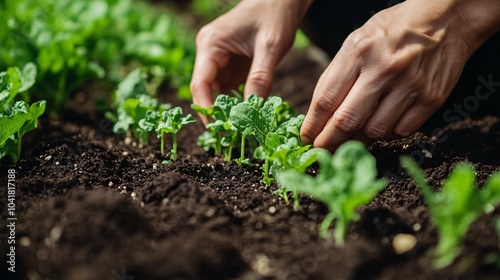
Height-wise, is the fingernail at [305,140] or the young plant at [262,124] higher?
the young plant at [262,124]

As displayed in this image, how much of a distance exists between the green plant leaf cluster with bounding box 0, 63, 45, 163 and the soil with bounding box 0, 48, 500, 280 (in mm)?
87

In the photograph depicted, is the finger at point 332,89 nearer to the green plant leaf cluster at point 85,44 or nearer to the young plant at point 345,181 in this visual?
the young plant at point 345,181

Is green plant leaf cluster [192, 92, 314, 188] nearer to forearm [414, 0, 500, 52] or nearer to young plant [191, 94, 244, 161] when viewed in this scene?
young plant [191, 94, 244, 161]

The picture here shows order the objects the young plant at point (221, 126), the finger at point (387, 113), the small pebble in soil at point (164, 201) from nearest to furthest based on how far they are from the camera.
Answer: the small pebble in soil at point (164, 201)
the finger at point (387, 113)
the young plant at point (221, 126)

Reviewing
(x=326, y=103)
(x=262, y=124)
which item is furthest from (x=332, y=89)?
(x=262, y=124)

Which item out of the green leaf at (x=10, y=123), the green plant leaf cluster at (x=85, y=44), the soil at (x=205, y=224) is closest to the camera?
the soil at (x=205, y=224)

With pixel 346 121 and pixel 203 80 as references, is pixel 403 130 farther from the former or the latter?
pixel 203 80

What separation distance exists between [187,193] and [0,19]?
6.44ft

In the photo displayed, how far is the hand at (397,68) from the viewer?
1.86 meters

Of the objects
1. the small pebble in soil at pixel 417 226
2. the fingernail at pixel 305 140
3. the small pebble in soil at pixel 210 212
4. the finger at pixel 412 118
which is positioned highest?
the finger at pixel 412 118

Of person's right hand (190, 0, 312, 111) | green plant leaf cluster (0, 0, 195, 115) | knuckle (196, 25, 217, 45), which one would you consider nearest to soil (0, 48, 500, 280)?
person's right hand (190, 0, 312, 111)

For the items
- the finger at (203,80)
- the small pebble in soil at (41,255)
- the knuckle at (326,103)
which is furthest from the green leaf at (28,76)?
the knuckle at (326,103)

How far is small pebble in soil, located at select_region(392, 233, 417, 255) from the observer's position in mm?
1529

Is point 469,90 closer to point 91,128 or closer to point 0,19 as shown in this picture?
point 91,128
